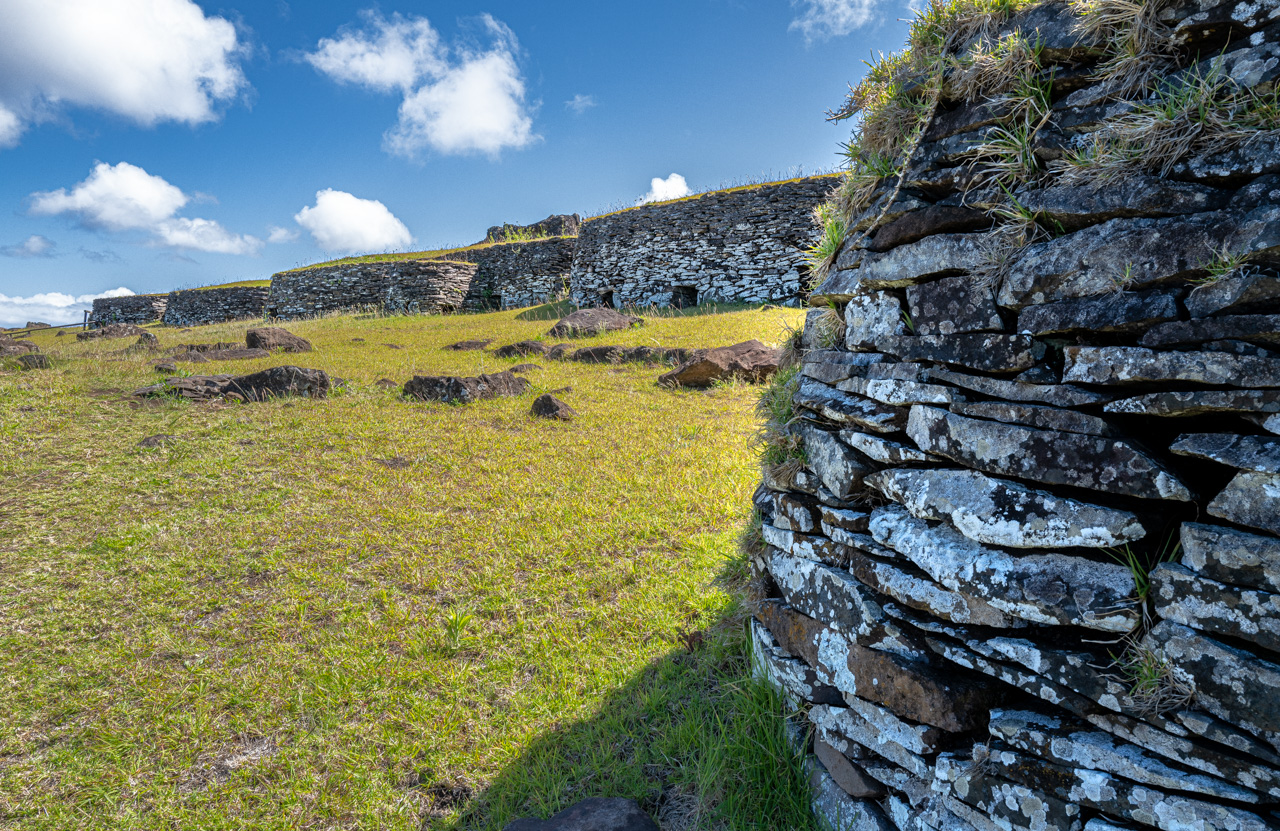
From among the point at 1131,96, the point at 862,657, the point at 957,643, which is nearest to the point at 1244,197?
the point at 1131,96

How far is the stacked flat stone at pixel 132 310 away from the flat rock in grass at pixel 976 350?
161ft

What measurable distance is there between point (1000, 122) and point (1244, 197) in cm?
99

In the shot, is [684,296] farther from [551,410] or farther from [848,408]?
[848,408]

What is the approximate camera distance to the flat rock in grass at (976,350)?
240 cm

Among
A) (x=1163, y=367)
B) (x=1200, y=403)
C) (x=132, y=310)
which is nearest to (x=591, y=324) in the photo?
(x=1163, y=367)

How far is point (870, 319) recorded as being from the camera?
3.16 m

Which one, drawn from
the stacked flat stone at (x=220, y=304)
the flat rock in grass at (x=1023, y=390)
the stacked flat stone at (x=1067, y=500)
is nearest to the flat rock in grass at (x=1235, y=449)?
the stacked flat stone at (x=1067, y=500)

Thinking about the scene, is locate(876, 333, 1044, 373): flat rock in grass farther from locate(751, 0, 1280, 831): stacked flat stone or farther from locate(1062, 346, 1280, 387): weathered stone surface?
locate(1062, 346, 1280, 387): weathered stone surface

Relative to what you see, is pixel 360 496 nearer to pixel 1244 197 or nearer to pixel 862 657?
pixel 862 657

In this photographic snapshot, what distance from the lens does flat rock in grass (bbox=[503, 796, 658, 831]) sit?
3.07 metres

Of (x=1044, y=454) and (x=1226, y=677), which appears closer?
(x=1226, y=677)

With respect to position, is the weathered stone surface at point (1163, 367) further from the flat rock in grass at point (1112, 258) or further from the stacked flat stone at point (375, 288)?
the stacked flat stone at point (375, 288)

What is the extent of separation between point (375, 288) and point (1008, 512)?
29617 millimetres

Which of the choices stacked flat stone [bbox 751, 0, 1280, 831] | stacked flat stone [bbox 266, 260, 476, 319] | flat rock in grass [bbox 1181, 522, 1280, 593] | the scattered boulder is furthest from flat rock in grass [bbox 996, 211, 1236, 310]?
stacked flat stone [bbox 266, 260, 476, 319]
